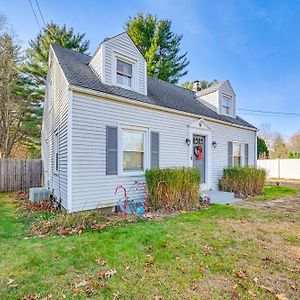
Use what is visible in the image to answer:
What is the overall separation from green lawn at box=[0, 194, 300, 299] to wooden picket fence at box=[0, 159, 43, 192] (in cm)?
808

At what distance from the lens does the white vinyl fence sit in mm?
19328

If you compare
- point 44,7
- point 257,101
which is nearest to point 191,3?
point 44,7

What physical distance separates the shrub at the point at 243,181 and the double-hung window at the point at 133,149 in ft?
15.3

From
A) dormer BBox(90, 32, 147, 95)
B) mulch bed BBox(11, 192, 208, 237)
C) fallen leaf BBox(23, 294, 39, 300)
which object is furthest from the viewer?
dormer BBox(90, 32, 147, 95)

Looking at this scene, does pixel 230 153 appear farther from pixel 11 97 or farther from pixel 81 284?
pixel 11 97

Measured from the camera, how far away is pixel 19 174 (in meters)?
12.3

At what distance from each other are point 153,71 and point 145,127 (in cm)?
1568

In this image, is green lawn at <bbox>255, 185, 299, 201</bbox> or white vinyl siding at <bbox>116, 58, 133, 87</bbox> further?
green lawn at <bbox>255, 185, 299, 201</bbox>

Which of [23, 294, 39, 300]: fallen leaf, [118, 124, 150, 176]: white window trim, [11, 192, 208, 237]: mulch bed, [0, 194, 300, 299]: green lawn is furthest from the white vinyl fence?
[23, 294, 39, 300]: fallen leaf

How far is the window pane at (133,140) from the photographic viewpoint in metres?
7.30

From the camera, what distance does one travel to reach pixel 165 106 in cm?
823

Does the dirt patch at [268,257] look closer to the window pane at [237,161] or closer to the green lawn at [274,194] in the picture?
the green lawn at [274,194]

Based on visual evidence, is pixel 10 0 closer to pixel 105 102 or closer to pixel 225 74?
pixel 105 102

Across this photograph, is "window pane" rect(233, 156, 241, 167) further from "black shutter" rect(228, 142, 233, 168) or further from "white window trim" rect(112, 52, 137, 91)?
"white window trim" rect(112, 52, 137, 91)
